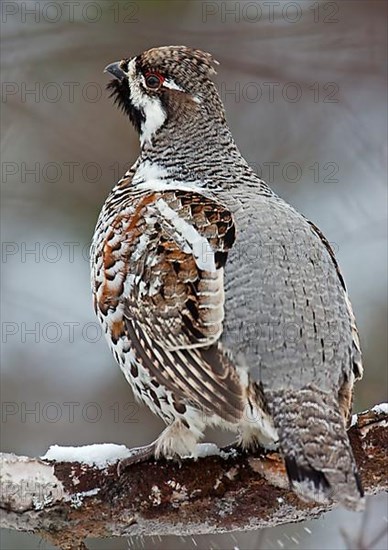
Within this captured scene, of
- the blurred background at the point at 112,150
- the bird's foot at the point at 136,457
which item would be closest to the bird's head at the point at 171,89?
the bird's foot at the point at 136,457

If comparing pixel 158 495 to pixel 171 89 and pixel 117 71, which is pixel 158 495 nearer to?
pixel 171 89

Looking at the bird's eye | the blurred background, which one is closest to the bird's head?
the bird's eye

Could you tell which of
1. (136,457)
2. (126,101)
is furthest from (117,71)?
(136,457)

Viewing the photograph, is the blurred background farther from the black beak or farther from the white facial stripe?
the white facial stripe

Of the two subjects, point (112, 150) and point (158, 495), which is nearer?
point (158, 495)

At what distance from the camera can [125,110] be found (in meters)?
5.25

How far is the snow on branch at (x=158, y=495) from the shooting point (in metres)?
3.85

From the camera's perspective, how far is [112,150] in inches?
296

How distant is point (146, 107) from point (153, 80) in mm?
155

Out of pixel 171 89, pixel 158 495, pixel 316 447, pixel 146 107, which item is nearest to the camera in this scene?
pixel 316 447

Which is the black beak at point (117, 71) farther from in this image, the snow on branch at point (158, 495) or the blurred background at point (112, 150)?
the snow on branch at point (158, 495)

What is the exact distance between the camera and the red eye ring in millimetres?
4953

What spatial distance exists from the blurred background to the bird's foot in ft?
9.64

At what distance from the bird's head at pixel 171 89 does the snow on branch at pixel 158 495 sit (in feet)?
6.28
